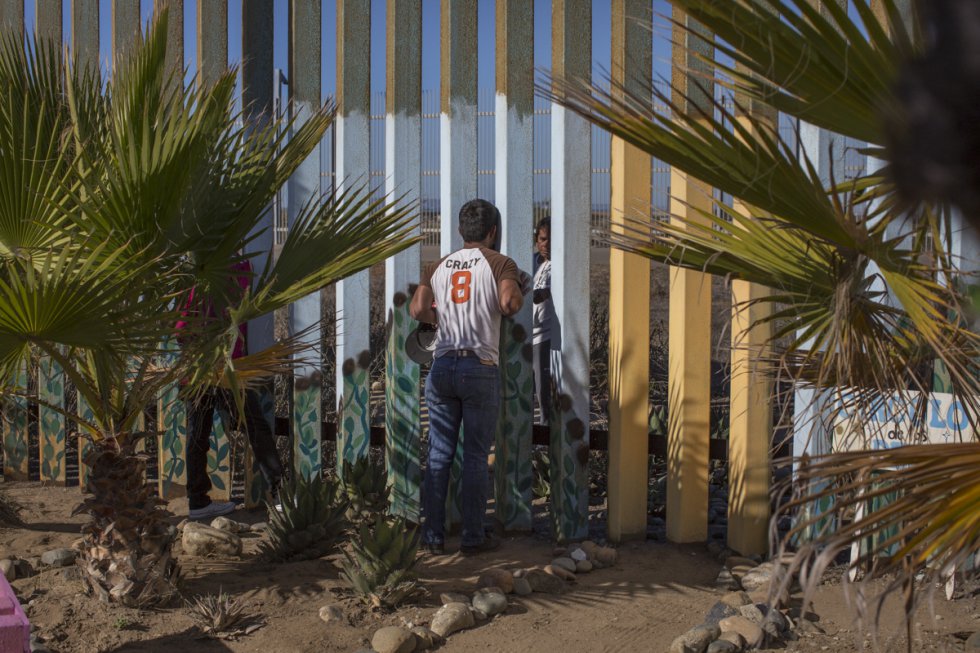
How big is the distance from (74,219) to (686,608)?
302 cm

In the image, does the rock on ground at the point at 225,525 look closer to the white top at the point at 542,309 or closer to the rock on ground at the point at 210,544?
the rock on ground at the point at 210,544

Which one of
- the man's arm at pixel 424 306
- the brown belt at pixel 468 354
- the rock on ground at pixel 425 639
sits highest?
the man's arm at pixel 424 306

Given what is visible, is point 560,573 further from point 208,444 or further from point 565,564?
point 208,444

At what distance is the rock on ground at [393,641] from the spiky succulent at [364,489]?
1.47 meters

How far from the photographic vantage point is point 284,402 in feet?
26.1

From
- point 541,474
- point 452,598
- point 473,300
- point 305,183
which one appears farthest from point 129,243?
point 541,474

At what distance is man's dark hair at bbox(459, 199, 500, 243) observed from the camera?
16.9ft

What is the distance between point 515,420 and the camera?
5.49 m


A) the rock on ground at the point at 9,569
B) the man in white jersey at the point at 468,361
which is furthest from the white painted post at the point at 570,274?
the rock on ground at the point at 9,569

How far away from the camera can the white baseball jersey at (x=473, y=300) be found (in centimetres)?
507

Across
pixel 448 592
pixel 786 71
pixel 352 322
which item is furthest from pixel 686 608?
pixel 786 71

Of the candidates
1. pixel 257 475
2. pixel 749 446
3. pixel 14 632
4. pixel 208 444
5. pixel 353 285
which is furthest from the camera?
pixel 257 475

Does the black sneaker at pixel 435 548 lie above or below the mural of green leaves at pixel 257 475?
below

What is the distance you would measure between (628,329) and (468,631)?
187cm
